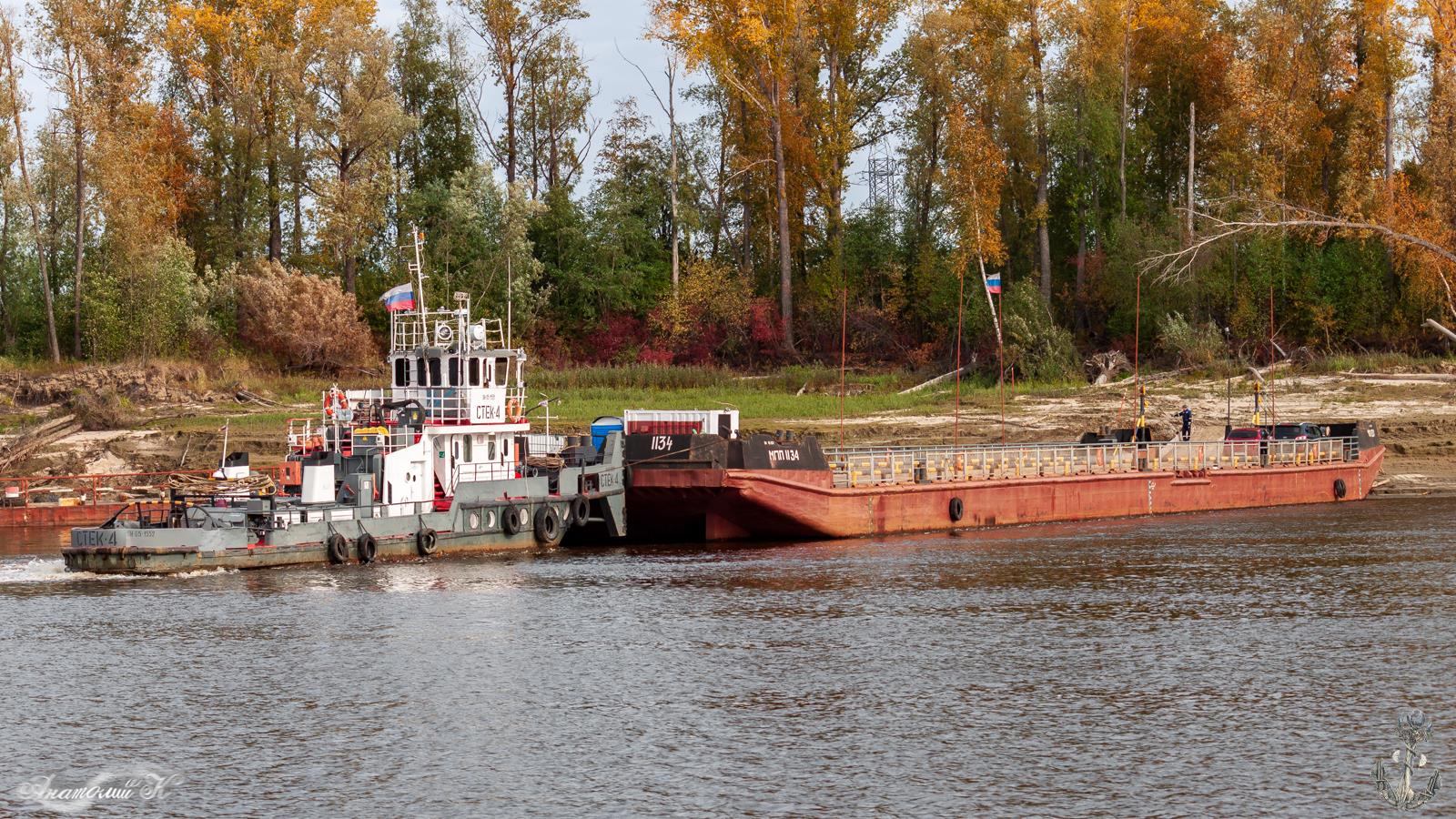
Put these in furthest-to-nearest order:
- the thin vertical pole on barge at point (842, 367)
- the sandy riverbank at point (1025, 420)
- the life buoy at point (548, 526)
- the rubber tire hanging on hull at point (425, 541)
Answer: the sandy riverbank at point (1025, 420)
the thin vertical pole on barge at point (842, 367)
the life buoy at point (548, 526)
the rubber tire hanging on hull at point (425, 541)

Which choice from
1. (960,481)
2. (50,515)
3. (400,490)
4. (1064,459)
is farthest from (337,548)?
(1064,459)

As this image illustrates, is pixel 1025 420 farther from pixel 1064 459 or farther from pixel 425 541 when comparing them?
pixel 425 541

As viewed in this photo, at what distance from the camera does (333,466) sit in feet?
106

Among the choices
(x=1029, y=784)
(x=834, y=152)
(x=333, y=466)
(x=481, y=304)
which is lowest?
(x=1029, y=784)

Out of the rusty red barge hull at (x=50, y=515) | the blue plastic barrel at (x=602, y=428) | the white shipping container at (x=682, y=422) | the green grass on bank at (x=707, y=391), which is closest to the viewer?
the white shipping container at (x=682, y=422)

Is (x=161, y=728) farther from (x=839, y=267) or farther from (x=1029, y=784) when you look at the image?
(x=839, y=267)

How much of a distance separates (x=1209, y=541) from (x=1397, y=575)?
6.02 meters

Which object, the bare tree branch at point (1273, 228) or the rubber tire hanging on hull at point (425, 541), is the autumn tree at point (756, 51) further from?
the bare tree branch at point (1273, 228)

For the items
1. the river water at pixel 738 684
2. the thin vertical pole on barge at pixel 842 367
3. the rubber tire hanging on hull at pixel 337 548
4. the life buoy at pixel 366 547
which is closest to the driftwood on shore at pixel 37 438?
the river water at pixel 738 684

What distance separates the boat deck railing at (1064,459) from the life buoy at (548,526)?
6891mm

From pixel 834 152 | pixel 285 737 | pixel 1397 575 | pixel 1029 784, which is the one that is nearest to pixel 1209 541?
pixel 1397 575

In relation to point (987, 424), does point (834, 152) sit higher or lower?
higher

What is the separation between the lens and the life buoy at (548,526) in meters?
34.0

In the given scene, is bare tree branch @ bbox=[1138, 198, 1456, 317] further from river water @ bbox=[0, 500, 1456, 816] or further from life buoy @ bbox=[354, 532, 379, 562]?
life buoy @ bbox=[354, 532, 379, 562]
